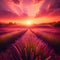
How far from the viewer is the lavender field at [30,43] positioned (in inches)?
68.5

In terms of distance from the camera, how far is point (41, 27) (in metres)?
1.80

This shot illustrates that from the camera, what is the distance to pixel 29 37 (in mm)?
1786

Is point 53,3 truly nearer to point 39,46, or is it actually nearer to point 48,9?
point 48,9

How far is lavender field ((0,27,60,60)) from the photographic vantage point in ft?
5.71

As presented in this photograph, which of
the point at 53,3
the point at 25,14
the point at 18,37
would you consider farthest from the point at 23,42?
the point at 53,3

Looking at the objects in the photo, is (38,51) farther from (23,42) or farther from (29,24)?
(29,24)

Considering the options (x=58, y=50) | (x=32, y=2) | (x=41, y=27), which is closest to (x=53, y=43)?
(x=58, y=50)

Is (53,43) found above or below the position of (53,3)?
below

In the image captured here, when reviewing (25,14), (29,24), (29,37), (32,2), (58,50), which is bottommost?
(58,50)

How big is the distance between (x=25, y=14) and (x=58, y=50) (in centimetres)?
51

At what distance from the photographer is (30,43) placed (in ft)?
5.82

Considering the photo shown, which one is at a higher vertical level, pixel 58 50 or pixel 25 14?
pixel 25 14

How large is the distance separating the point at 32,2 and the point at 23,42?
1.45 ft

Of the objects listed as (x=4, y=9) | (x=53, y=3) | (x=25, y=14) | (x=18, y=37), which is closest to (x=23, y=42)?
(x=18, y=37)
